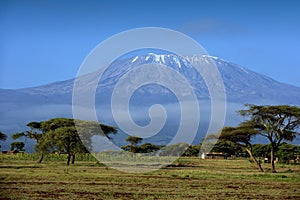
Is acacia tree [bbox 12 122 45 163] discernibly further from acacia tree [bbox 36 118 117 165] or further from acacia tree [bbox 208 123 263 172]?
acacia tree [bbox 208 123 263 172]

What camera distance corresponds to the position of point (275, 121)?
125 feet

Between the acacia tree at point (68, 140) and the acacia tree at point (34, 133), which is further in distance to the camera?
the acacia tree at point (34, 133)

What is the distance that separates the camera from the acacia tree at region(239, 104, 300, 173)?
123 feet

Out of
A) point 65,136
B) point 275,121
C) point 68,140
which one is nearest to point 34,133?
point 68,140

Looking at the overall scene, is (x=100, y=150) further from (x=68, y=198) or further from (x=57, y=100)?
(x=57, y=100)

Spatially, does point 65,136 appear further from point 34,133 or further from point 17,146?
point 17,146

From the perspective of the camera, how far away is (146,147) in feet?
251

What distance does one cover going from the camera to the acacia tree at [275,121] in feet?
123

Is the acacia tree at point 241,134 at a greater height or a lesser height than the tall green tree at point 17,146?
lesser

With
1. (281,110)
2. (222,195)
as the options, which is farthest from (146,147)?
(222,195)

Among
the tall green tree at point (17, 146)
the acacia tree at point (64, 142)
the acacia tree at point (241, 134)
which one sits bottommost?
the acacia tree at point (64, 142)

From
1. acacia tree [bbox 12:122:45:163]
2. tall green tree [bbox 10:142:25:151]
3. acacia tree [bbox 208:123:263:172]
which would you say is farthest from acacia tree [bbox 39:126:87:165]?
tall green tree [bbox 10:142:25:151]

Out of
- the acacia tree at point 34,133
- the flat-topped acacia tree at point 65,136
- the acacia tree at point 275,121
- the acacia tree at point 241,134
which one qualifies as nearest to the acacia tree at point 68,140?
the flat-topped acacia tree at point 65,136

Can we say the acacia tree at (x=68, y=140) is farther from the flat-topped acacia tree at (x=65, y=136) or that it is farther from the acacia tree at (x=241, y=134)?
the acacia tree at (x=241, y=134)
